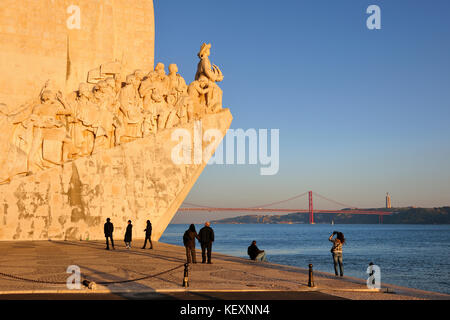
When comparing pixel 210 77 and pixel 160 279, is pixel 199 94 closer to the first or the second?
pixel 210 77

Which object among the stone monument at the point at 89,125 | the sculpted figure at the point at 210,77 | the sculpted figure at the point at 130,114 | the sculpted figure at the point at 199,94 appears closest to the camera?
→ the stone monument at the point at 89,125

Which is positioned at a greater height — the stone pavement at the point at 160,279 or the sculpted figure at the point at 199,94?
the sculpted figure at the point at 199,94

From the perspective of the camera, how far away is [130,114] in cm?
1218

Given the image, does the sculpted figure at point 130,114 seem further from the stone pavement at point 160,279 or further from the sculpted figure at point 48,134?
the stone pavement at point 160,279

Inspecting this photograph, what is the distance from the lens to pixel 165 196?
12055mm

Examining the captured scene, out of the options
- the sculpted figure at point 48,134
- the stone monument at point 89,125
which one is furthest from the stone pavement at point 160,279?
the sculpted figure at point 48,134

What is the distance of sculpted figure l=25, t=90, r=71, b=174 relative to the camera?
36.7ft

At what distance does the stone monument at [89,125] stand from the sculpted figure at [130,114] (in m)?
0.03

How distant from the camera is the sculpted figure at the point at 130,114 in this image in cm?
1218

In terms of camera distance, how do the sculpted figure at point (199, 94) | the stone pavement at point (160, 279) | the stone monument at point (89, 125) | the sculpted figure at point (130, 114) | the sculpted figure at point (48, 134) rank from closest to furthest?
1. the stone pavement at point (160, 279)
2. the stone monument at point (89, 125)
3. the sculpted figure at point (48, 134)
4. the sculpted figure at point (130, 114)
5. the sculpted figure at point (199, 94)

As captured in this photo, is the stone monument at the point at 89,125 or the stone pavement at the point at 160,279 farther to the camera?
the stone monument at the point at 89,125

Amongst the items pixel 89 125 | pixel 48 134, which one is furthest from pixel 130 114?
pixel 48 134
